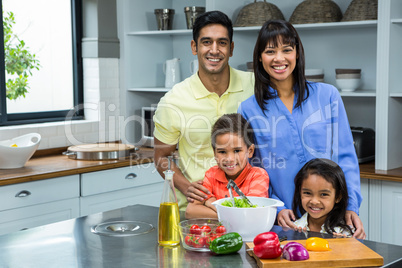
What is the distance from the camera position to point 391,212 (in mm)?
3373

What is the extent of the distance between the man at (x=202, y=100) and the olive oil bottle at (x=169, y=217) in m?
0.73

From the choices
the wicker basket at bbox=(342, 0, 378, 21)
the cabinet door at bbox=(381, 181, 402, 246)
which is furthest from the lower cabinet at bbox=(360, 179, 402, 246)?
the wicker basket at bbox=(342, 0, 378, 21)

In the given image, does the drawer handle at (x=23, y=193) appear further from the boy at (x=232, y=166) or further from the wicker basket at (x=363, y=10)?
the wicker basket at (x=363, y=10)

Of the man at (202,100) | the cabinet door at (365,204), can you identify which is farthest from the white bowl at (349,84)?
the man at (202,100)

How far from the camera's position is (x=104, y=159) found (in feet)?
13.0

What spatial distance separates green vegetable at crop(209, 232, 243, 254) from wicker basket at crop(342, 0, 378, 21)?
2.32 m

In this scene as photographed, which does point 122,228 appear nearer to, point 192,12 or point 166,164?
point 166,164

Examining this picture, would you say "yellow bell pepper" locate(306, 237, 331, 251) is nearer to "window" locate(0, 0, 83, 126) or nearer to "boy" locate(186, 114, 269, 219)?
"boy" locate(186, 114, 269, 219)

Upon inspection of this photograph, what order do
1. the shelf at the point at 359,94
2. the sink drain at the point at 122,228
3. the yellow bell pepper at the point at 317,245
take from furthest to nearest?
the shelf at the point at 359,94, the sink drain at the point at 122,228, the yellow bell pepper at the point at 317,245

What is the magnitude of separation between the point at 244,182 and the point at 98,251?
70cm

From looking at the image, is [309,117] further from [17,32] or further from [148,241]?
[17,32]


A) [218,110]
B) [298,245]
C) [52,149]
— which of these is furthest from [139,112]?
[298,245]

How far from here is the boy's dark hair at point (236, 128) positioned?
2.28 meters

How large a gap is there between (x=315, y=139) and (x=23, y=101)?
270cm
